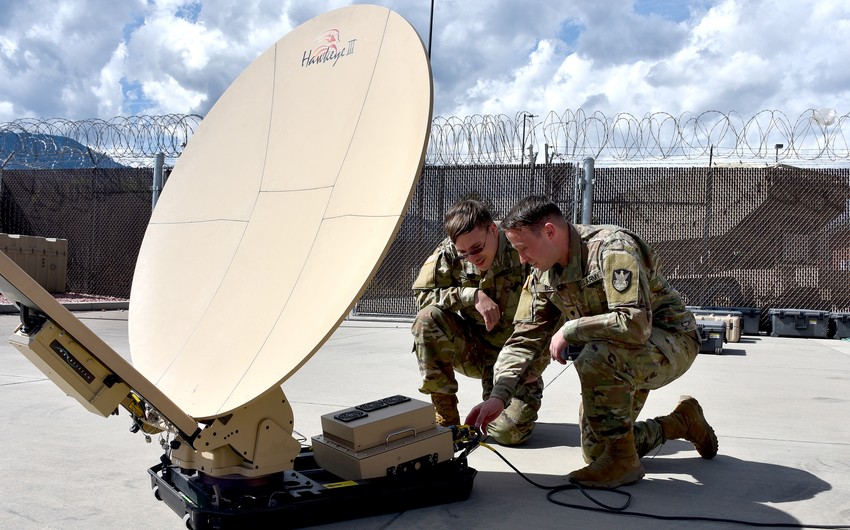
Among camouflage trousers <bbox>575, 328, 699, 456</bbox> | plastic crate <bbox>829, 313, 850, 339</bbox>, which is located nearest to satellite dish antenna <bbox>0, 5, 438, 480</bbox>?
camouflage trousers <bbox>575, 328, 699, 456</bbox>

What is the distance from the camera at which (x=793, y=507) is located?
2.91m

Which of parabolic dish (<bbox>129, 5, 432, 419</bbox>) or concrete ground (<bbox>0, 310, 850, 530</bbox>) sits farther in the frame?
concrete ground (<bbox>0, 310, 850, 530</bbox>)

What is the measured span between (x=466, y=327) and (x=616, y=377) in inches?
51.4

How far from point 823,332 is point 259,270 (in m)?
9.44

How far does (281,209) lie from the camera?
286 cm

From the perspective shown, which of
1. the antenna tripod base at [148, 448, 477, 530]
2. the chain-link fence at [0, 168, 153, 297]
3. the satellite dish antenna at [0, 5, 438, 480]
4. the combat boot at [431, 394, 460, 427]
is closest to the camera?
the satellite dish antenna at [0, 5, 438, 480]

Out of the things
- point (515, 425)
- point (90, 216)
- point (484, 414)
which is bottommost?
point (515, 425)

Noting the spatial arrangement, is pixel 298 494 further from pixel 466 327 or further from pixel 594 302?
pixel 466 327

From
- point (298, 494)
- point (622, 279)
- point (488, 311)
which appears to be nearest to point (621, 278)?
point (622, 279)

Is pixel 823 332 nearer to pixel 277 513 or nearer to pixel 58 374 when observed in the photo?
pixel 277 513

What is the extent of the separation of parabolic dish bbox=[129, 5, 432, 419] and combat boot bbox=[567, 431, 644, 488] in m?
1.48

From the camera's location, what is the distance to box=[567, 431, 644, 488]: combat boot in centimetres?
311

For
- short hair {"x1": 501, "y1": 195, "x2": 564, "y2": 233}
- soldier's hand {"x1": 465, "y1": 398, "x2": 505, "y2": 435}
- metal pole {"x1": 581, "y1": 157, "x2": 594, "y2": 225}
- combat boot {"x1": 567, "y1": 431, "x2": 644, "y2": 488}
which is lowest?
combat boot {"x1": 567, "y1": 431, "x2": 644, "y2": 488}

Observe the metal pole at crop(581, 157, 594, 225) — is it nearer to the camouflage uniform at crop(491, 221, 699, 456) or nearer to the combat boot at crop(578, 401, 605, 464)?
the camouflage uniform at crop(491, 221, 699, 456)
